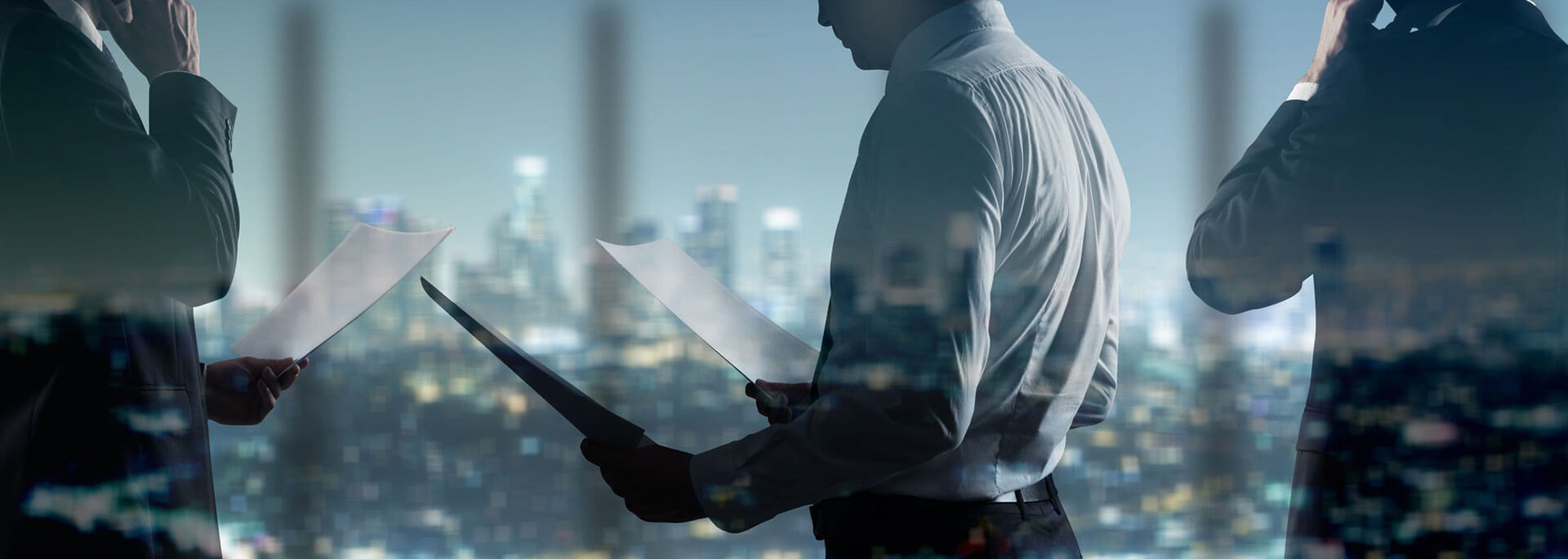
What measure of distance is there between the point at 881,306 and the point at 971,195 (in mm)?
88

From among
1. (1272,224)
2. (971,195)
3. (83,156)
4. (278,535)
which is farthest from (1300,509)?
(278,535)

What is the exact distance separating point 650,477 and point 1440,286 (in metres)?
0.71

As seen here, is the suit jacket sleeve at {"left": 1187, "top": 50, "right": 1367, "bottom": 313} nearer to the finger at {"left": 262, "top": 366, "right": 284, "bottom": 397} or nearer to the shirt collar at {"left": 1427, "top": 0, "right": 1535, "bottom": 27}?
the shirt collar at {"left": 1427, "top": 0, "right": 1535, "bottom": 27}

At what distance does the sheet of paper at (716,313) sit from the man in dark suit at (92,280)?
0.36 m

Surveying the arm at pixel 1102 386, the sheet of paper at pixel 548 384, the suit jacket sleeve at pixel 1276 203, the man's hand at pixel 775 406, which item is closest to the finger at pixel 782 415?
the man's hand at pixel 775 406

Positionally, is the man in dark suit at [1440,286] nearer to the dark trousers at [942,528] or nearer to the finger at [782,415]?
the dark trousers at [942,528]

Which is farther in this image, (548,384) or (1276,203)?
(1276,203)

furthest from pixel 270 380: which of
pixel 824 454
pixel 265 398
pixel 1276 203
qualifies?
pixel 1276 203

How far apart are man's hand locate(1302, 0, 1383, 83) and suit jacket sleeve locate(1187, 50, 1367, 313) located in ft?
0.27

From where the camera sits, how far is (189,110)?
72 centimetres

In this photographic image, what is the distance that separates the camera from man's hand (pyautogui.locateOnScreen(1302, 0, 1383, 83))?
2.87 ft

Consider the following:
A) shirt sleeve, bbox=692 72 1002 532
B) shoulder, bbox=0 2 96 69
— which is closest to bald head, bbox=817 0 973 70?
shirt sleeve, bbox=692 72 1002 532

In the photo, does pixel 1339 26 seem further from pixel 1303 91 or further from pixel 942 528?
pixel 942 528

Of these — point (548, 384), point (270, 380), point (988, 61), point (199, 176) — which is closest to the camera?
point (548, 384)
